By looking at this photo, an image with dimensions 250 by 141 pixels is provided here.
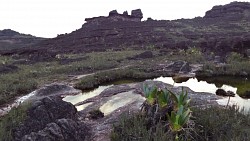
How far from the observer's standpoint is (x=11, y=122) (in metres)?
10.8

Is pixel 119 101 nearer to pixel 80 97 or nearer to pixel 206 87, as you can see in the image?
pixel 80 97

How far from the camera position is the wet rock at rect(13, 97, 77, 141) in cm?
1051

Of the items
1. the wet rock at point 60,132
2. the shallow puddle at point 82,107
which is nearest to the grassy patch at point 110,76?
the shallow puddle at point 82,107

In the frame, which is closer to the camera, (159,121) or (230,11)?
(159,121)

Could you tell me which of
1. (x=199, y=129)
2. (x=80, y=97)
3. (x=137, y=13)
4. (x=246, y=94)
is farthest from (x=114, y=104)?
(x=137, y=13)

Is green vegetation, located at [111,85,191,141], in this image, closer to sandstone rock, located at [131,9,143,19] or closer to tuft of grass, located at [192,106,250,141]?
tuft of grass, located at [192,106,250,141]

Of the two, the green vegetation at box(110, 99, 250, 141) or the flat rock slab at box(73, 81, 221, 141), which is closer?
the green vegetation at box(110, 99, 250, 141)

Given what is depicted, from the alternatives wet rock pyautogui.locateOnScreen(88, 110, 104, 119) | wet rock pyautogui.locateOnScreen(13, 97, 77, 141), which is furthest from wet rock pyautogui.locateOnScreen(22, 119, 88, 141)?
wet rock pyautogui.locateOnScreen(88, 110, 104, 119)

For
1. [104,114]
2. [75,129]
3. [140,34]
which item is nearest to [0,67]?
[104,114]

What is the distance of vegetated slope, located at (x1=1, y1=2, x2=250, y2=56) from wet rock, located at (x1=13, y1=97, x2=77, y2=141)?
29.2m

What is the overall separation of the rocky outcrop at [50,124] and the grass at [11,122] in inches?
6.9

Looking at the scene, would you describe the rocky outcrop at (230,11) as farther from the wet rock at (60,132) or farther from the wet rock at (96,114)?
the wet rock at (60,132)

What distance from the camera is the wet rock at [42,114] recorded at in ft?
34.5

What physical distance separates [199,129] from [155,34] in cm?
6573
